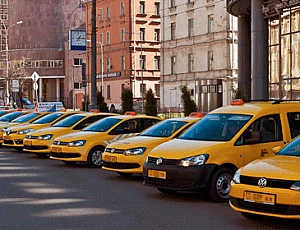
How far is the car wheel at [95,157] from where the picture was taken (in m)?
A: 18.2

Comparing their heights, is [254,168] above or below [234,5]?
below

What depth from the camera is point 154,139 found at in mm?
15430

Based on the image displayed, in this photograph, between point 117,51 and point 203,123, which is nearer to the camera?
point 203,123

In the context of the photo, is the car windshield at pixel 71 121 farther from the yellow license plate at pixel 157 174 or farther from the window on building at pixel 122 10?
the window on building at pixel 122 10

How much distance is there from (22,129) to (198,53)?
3712 cm

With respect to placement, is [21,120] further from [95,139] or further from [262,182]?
[262,182]

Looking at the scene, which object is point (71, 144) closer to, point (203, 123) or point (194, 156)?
point (203, 123)

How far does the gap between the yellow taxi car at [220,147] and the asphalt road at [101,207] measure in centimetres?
40

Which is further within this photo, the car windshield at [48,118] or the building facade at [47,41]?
the building facade at [47,41]

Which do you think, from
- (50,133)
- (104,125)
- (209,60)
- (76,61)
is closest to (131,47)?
(209,60)

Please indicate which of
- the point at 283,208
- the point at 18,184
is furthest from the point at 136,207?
the point at 18,184

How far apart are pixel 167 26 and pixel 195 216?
179 ft

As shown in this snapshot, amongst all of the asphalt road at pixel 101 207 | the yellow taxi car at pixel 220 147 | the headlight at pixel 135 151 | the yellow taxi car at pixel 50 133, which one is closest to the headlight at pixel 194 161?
the yellow taxi car at pixel 220 147

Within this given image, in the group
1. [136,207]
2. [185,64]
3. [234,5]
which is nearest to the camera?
[136,207]
